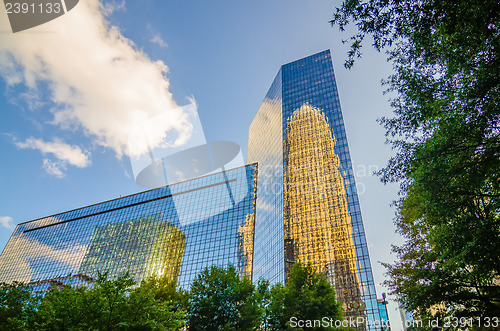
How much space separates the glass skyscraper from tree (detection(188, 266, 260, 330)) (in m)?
53.0

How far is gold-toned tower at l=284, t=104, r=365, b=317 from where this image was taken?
55.2m

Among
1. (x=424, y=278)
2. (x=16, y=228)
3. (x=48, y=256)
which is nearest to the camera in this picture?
(x=424, y=278)

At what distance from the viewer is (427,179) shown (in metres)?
12.5

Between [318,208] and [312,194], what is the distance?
13.3 ft

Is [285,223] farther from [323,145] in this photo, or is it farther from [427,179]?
[427,179]

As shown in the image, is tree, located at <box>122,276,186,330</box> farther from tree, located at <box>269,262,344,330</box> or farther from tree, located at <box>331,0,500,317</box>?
tree, located at <box>331,0,500,317</box>

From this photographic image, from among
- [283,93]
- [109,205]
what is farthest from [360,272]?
[109,205]

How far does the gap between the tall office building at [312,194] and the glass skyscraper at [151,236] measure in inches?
280

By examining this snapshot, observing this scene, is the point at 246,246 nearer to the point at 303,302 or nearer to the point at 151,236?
the point at 151,236

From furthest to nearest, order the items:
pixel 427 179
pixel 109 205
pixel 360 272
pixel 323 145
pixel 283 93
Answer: pixel 109 205 → pixel 283 93 → pixel 323 145 → pixel 360 272 → pixel 427 179

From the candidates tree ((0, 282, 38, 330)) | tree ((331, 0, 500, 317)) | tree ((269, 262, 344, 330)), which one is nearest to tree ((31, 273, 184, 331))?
tree ((0, 282, 38, 330))

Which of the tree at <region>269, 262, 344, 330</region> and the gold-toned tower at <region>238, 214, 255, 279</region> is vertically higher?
the gold-toned tower at <region>238, 214, 255, 279</region>

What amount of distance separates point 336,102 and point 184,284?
65027 millimetres

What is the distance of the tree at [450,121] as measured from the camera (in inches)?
420
